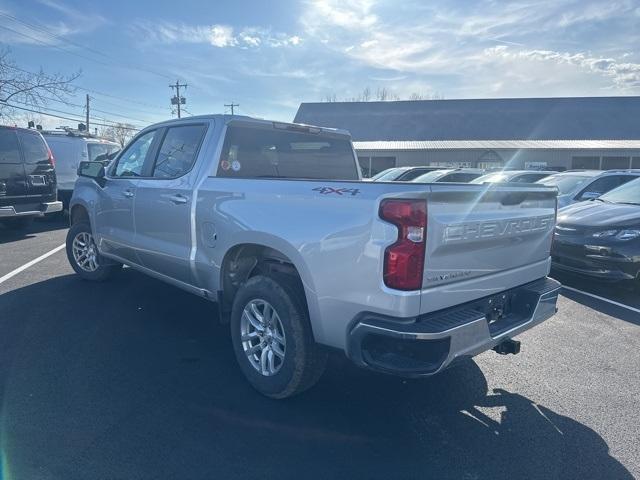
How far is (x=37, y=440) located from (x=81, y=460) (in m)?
0.39

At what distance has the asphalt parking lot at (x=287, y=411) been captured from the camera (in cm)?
269

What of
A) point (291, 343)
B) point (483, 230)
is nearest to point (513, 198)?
point (483, 230)

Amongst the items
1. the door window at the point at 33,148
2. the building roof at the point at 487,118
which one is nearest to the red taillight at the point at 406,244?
the door window at the point at 33,148

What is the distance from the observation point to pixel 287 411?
3240 mm

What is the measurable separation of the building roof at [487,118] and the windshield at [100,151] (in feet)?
→ 87.8

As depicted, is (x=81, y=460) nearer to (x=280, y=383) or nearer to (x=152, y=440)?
(x=152, y=440)

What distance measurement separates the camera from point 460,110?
4106 cm

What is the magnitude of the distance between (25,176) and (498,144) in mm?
31980

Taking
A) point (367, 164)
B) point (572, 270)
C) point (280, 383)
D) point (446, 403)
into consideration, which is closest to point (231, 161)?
point (280, 383)

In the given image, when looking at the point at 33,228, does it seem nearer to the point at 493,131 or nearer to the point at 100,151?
the point at 100,151

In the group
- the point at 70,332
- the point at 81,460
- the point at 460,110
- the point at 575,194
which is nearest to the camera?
the point at 81,460

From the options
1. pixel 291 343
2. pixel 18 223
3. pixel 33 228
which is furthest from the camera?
pixel 33 228

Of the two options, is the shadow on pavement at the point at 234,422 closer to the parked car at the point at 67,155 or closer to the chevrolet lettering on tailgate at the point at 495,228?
the chevrolet lettering on tailgate at the point at 495,228

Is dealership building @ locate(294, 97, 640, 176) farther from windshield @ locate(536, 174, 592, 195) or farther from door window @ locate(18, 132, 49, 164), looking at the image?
door window @ locate(18, 132, 49, 164)
